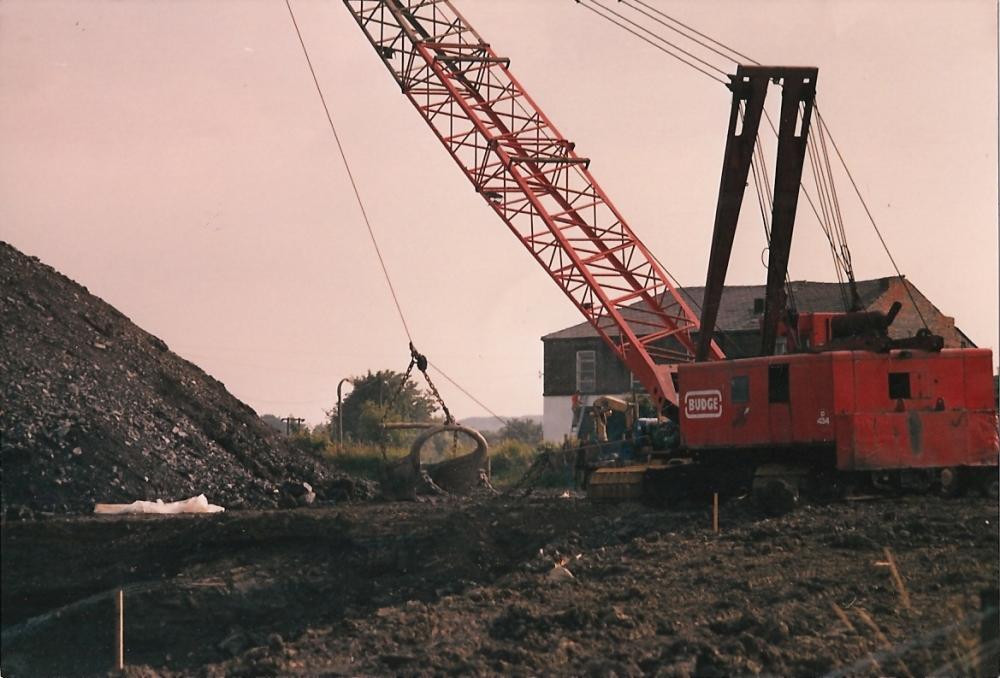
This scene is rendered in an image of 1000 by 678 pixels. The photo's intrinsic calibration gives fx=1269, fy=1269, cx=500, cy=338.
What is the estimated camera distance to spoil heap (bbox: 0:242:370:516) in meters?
25.6

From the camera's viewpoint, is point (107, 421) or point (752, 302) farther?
point (752, 302)

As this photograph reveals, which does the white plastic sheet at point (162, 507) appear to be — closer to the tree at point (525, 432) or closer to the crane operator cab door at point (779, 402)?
the crane operator cab door at point (779, 402)

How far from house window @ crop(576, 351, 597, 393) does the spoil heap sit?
18.1 m

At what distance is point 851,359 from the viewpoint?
19.2 metres

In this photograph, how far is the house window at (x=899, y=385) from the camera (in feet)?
63.4

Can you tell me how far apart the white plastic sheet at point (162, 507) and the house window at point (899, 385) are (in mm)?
13883

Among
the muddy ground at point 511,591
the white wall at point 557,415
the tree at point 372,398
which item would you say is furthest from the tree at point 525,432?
the muddy ground at point 511,591

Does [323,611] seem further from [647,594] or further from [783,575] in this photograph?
[783,575]

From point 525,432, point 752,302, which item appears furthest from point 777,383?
point 525,432

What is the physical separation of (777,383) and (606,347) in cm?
3036

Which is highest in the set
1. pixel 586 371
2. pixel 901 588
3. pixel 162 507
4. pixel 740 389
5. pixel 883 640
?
pixel 586 371

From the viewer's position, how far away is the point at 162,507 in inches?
992

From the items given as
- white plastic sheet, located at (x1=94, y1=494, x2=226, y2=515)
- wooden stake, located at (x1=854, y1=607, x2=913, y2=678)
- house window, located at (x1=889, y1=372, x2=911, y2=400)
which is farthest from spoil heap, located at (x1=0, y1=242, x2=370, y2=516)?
wooden stake, located at (x1=854, y1=607, x2=913, y2=678)

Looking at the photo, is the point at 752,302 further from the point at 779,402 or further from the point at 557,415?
the point at 779,402
